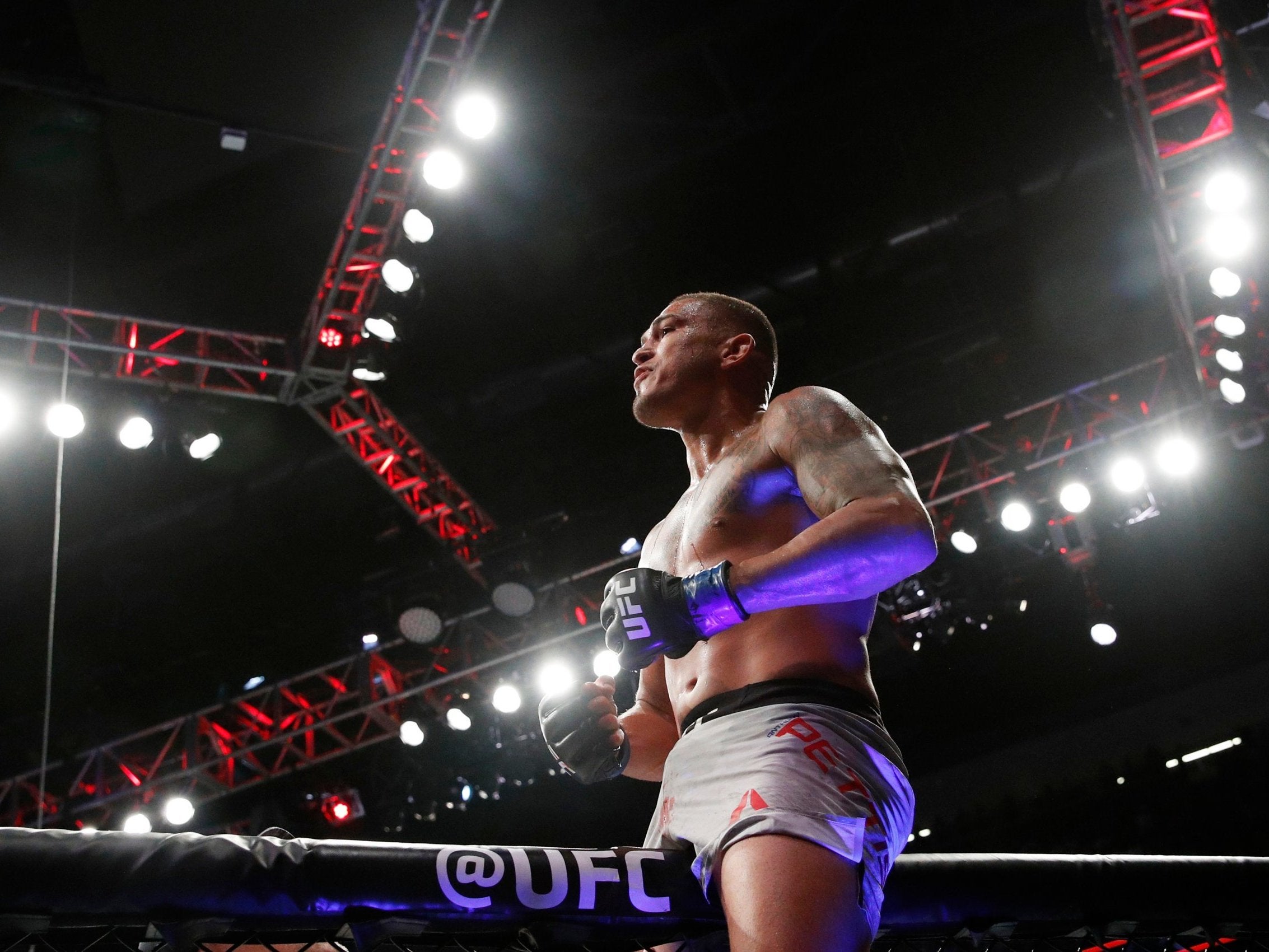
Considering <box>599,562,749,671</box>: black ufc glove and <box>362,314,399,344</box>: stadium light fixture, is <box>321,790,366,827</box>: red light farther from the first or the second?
<box>599,562,749,671</box>: black ufc glove

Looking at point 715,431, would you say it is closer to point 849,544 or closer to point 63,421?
point 849,544

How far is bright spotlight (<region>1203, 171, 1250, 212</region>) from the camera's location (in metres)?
6.18

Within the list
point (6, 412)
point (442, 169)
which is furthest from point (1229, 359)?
point (6, 412)

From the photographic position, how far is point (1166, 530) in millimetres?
10000

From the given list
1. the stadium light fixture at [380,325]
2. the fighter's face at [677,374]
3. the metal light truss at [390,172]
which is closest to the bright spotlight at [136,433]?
the metal light truss at [390,172]

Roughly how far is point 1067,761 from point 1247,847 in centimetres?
224

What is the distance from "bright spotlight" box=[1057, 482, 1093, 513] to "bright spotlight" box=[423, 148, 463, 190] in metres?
4.41

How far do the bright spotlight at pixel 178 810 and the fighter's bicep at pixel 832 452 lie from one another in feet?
26.4

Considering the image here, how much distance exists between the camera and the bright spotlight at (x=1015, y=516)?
7.63m

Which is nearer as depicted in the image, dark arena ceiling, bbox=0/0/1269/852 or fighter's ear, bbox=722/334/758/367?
fighter's ear, bbox=722/334/758/367

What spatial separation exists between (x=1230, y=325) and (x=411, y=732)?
635 centimetres

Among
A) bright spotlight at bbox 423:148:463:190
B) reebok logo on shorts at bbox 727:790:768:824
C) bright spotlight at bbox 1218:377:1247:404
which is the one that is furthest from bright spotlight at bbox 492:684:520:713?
reebok logo on shorts at bbox 727:790:768:824

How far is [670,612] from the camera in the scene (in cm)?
162

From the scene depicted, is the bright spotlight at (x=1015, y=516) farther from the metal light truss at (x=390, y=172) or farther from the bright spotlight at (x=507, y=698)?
the metal light truss at (x=390, y=172)
